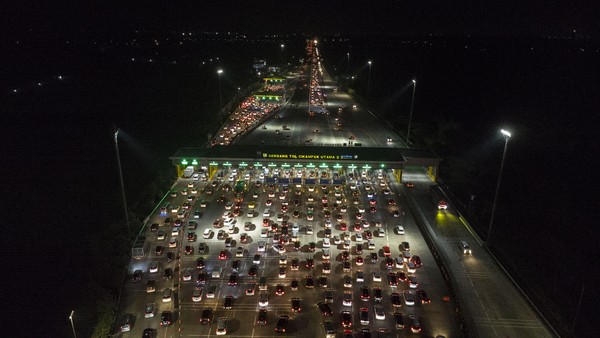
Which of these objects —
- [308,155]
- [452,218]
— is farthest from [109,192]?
[452,218]

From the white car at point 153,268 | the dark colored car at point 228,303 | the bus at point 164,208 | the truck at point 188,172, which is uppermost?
the truck at point 188,172

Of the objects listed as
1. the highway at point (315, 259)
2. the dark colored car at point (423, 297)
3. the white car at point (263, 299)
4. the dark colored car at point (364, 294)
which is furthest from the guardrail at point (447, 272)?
the white car at point (263, 299)

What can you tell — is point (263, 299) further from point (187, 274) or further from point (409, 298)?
Result: point (409, 298)

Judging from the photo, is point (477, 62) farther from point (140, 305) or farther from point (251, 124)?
point (140, 305)

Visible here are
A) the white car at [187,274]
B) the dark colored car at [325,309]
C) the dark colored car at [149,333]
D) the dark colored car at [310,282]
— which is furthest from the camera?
the white car at [187,274]

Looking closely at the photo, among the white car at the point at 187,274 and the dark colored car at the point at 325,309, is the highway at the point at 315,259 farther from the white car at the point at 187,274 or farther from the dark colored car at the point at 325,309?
the dark colored car at the point at 325,309
